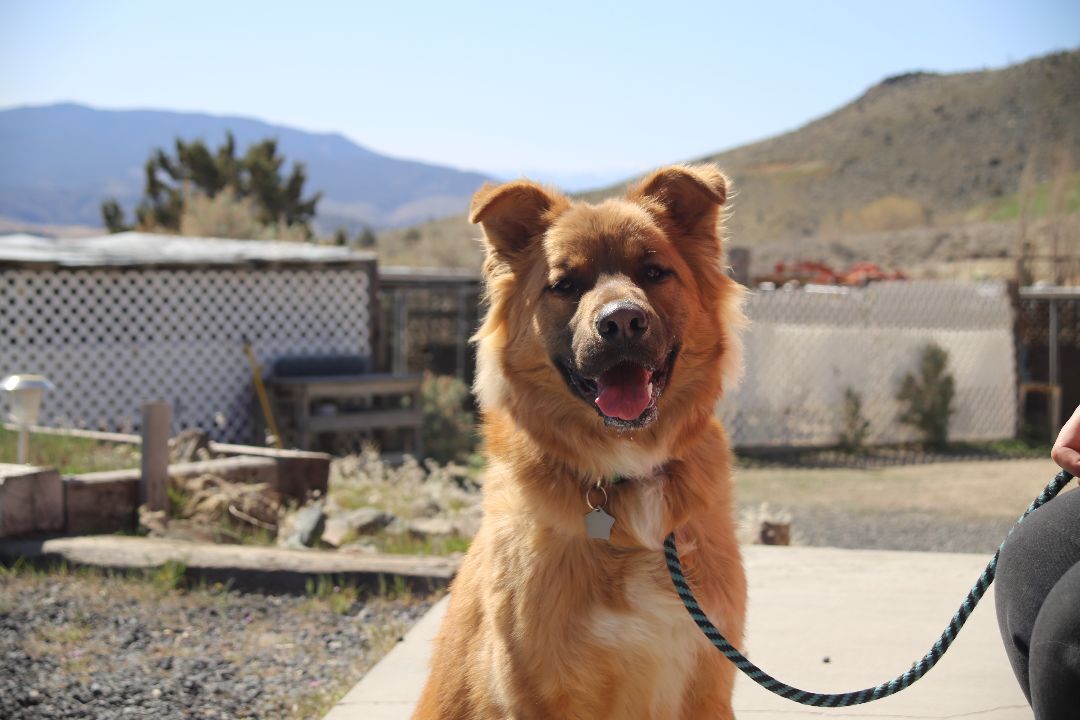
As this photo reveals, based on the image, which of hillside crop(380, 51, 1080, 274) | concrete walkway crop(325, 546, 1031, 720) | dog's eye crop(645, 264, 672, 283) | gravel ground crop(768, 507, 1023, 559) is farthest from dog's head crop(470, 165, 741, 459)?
hillside crop(380, 51, 1080, 274)

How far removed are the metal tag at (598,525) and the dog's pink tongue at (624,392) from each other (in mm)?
276

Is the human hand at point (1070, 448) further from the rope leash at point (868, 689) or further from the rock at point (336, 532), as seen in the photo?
the rock at point (336, 532)

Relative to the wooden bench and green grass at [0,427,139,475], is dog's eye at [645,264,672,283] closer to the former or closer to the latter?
green grass at [0,427,139,475]

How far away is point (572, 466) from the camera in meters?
2.81

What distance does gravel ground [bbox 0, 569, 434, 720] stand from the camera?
156 inches

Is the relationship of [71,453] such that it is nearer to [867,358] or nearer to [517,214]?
[517,214]

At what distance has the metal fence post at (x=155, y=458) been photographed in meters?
6.59

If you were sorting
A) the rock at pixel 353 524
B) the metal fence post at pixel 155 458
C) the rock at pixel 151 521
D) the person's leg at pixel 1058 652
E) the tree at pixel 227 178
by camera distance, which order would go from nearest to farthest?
the person's leg at pixel 1058 652 → the rock at pixel 151 521 → the metal fence post at pixel 155 458 → the rock at pixel 353 524 → the tree at pixel 227 178

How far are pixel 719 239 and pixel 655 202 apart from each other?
0.83 feet

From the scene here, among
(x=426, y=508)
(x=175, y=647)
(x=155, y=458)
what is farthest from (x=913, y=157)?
(x=175, y=647)

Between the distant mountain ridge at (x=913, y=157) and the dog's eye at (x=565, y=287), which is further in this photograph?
the distant mountain ridge at (x=913, y=157)

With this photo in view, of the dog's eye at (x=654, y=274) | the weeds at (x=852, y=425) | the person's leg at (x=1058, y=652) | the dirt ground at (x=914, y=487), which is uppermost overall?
the dog's eye at (x=654, y=274)

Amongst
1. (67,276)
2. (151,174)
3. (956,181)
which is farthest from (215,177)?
(956,181)

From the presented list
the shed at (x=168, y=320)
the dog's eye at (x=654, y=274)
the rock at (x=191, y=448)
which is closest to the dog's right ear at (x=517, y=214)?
the dog's eye at (x=654, y=274)
